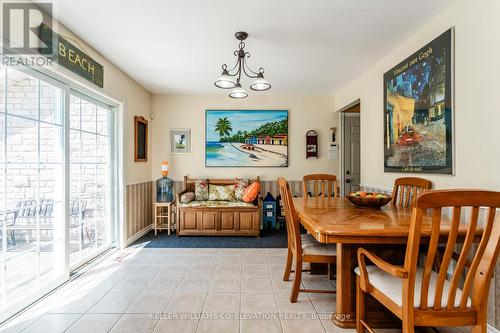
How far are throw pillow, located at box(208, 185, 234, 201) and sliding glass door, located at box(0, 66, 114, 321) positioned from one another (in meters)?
1.79

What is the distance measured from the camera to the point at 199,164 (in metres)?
4.65

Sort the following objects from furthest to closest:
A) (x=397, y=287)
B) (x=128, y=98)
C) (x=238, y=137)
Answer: (x=238, y=137) < (x=128, y=98) < (x=397, y=287)

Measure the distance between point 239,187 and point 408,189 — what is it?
105 inches

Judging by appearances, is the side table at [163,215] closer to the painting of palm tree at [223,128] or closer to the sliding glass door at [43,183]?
the sliding glass door at [43,183]

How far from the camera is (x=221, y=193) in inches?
174

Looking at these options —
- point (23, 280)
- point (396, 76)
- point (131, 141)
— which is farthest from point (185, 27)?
point (23, 280)

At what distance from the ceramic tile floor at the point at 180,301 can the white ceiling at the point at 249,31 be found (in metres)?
2.53

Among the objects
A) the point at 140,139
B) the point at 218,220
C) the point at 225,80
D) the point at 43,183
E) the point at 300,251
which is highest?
the point at 225,80

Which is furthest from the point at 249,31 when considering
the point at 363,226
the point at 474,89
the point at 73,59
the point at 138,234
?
the point at 138,234

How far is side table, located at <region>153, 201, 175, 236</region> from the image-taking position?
13.5 ft

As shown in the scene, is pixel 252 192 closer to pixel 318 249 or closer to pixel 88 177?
pixel 318 249

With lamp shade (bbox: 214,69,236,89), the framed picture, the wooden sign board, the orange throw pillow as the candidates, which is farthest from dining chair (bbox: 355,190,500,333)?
the wooden sign board

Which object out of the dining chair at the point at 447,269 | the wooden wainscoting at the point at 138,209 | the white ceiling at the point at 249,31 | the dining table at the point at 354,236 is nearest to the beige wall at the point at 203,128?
the wooden wainscoting at the point at 138,209

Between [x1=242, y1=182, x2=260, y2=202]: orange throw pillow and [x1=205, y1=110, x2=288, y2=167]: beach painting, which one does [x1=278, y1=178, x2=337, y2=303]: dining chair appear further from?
[x1=205, y1=110, x2=288, y2=167]: beach painting
